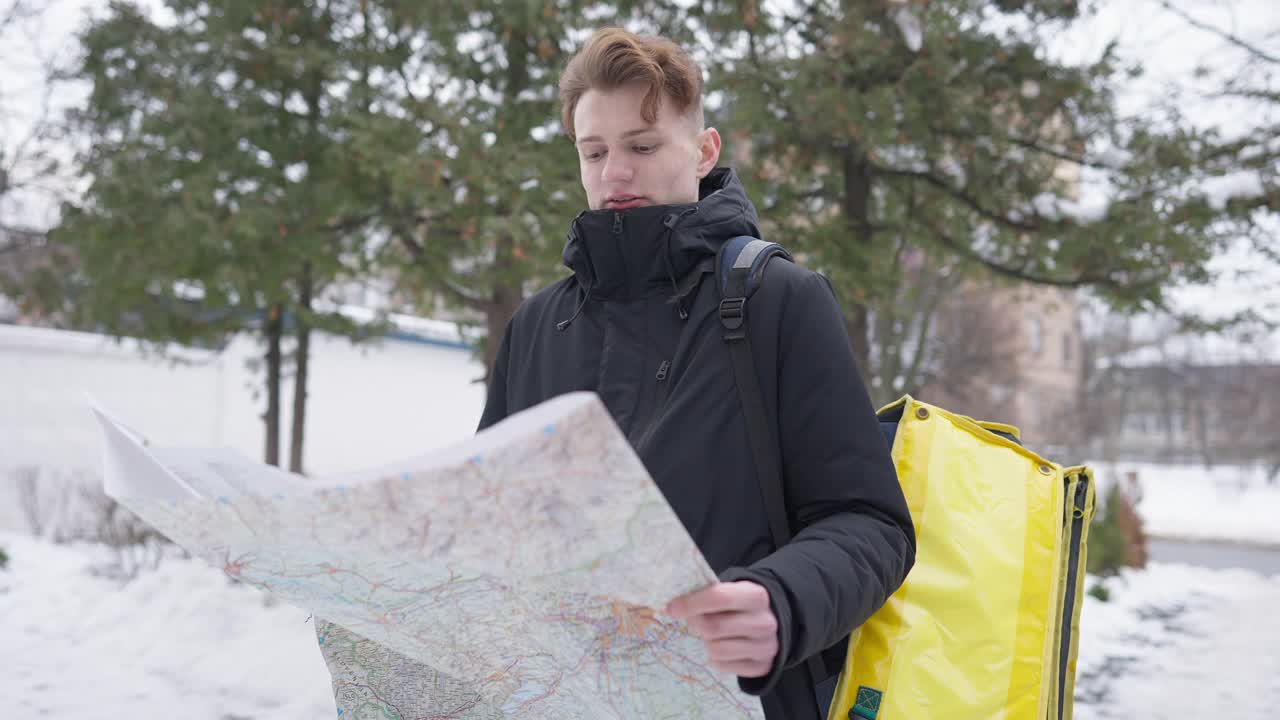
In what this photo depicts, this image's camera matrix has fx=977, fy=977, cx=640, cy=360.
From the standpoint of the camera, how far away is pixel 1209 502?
27.8 metres

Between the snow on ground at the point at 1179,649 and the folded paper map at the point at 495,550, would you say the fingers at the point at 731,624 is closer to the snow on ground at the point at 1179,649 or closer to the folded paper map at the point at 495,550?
the folded paper map at the point at 495,550

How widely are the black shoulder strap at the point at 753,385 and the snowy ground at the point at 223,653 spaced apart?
5.27 metres

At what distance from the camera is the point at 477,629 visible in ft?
3.78

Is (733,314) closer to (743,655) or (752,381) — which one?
(752,381)

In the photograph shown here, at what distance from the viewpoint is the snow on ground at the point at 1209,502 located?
21172 mm

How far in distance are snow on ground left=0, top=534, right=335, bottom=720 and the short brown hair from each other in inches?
210

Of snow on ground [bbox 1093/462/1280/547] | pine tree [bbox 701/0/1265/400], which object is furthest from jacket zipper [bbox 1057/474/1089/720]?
snow on ground [bbox 1093/462/1280/547]

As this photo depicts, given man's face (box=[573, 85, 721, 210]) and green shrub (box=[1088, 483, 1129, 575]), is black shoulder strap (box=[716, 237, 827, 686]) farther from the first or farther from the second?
green shrub (box=[1088, 483, 1129, 575])

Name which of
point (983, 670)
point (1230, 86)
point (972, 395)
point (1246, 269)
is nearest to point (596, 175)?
point (983, 670)

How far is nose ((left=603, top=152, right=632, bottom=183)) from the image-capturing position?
1.47 m

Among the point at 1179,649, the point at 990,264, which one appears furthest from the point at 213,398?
the point at 1179,649

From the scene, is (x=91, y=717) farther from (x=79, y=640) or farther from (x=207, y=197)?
(x=207, y=197)

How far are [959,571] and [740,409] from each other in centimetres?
43

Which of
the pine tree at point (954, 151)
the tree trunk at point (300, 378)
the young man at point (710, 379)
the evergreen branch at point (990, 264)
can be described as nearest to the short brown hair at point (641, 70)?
the young man at point (710, 379)
